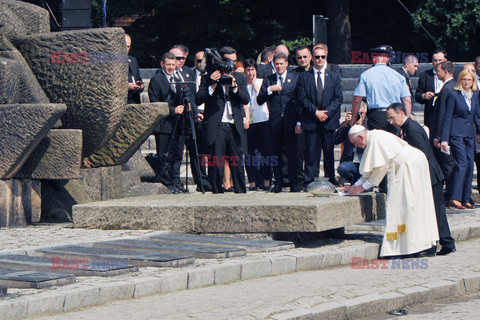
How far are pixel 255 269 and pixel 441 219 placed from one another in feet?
8.11

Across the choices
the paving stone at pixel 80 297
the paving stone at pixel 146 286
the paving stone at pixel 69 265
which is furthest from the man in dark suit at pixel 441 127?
the paving stone at pixel 80 297

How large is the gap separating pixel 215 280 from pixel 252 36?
64.4 feet

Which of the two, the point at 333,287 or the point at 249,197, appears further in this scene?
the point at 249,197

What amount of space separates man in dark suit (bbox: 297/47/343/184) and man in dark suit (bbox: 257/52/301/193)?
237 mm

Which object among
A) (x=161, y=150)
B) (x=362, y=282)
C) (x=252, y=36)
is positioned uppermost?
(x=252, y=36)

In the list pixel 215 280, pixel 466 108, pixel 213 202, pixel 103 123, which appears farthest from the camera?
pixel 466 108

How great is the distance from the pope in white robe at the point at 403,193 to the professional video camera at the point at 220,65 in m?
3.55

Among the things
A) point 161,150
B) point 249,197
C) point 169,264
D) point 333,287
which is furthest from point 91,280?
point 161,150

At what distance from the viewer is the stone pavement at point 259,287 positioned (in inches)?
262

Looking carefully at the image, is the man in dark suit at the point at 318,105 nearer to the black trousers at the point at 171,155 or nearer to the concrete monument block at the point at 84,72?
the black trousers at the point at 171,155

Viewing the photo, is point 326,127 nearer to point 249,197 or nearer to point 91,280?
point 249,197

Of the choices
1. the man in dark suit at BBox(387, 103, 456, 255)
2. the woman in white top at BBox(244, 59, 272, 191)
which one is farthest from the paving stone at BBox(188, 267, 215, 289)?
the woman in white top at BBox(244, 59, 272, 191)

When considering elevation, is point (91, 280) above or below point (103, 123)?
below

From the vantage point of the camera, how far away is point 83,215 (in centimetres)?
1033
